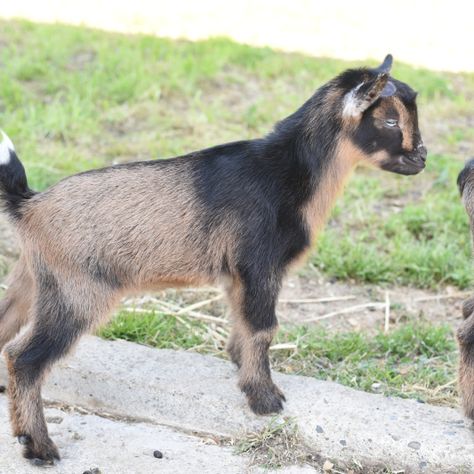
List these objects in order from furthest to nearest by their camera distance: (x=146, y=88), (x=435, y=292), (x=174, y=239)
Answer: (x=146, y=88) < (x=435, y=292) < (x=174, y=239)

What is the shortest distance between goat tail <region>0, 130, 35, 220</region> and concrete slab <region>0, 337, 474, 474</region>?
107 cm

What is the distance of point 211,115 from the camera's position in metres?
8.72

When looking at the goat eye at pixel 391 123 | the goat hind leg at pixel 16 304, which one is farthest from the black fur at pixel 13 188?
the goat eye at pixel 391 123

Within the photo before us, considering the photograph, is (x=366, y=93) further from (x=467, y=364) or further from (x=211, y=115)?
(x=211, y=115)

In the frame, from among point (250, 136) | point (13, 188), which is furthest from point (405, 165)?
point (250, 136)

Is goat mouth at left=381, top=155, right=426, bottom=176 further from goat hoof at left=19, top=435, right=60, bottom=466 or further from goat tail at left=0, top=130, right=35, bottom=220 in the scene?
goat hoof at left=19, top=435, right=60, bottom=466

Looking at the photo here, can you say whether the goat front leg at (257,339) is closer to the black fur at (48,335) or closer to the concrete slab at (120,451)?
the concrete slab at (120,451)

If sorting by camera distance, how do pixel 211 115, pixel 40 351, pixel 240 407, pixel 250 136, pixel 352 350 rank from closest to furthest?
pixel 40 351
pixel 240 407
pixel 352 350
pixel 250 136
pixel 211 115

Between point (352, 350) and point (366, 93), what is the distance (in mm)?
1841

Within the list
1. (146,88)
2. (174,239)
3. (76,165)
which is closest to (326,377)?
(174,239)

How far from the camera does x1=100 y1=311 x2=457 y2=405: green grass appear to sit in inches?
216

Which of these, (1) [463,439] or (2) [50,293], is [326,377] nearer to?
(1) [463,439]

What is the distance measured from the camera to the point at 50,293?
4457 millimetres

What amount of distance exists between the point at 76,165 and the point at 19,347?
350 centimetres
